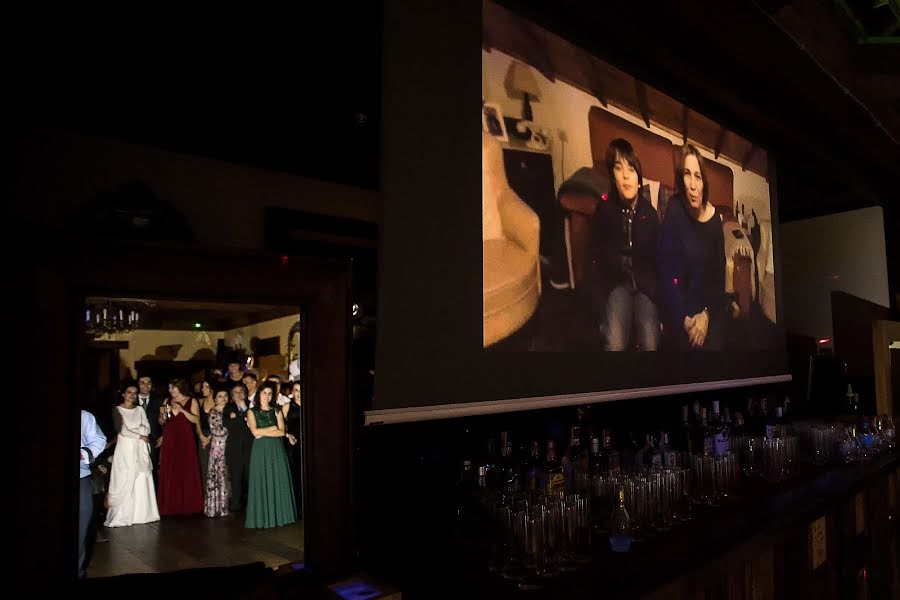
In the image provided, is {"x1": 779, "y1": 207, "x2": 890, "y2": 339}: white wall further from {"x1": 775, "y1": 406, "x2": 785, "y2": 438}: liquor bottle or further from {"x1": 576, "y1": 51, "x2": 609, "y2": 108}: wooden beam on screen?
{"x1": 576, "y1": 51, "x2": 609, "y2": 108}: wooden beam on screen

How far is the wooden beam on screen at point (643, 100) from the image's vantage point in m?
2.96

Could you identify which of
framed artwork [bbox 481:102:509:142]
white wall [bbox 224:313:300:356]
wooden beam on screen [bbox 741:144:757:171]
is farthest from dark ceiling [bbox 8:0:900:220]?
white wall [bbox 224:313:300:356]

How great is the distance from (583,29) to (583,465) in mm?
1928

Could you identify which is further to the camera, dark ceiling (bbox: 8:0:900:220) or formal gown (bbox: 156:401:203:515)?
dark ceiling (bbox: 8:0:900:220)

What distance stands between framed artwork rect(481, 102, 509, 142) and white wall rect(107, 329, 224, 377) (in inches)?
50.1

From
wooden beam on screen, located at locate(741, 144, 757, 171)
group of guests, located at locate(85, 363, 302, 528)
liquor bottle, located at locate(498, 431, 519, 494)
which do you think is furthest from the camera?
wooden beam on screen, located at locate(741, 144, 757, 171)

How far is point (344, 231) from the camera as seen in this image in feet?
10.8

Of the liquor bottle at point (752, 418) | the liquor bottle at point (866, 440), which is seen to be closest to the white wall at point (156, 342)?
the liquor bottle at point (752, 418)

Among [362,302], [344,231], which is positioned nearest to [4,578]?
[362,302]

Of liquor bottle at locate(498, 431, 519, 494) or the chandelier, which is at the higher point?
the chandelier

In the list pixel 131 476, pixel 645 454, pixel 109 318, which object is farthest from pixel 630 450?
pixel 109 318

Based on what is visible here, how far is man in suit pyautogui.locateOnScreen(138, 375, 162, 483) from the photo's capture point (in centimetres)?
131

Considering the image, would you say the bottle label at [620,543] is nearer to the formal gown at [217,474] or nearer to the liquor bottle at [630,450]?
the liquor bottle at [630,450]

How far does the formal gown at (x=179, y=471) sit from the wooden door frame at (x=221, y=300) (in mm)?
179
